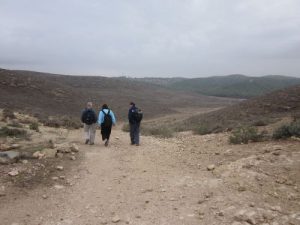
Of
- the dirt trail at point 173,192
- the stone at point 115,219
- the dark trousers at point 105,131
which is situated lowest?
the stone at point 115,219

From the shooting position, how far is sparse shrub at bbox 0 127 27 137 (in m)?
14.0

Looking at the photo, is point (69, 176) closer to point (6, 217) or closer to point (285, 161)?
point (6, 217)

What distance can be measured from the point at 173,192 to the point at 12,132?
7907 mm

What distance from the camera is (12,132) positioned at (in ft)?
46.4

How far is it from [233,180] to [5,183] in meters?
4.54

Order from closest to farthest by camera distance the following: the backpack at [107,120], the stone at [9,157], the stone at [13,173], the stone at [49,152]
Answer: the stone at [13,173] → the stone at [9,157] → the stone at [49,152] → the backpack at [107,120]

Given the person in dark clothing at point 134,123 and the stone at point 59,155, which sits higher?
the person in dark clothing at point 134,123

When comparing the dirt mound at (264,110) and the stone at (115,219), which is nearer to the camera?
the stone at (115,219)

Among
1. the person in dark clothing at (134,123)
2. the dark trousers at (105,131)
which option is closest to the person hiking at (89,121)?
the dark trousers at (105,131)

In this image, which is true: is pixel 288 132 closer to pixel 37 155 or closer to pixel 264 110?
pixel 37 155

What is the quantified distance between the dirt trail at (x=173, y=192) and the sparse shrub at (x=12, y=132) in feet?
13.2

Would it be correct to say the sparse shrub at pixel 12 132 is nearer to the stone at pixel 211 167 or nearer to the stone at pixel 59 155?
the stone at pixel 59 155

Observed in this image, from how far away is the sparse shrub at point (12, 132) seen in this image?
14.0 metres

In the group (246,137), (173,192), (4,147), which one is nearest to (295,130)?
(246,137)
